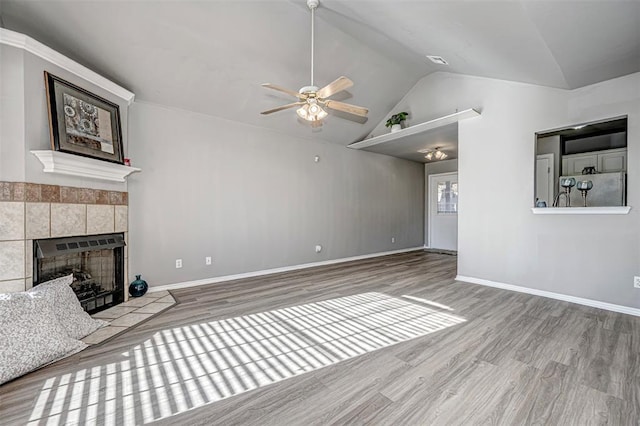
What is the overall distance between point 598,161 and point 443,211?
4013mm

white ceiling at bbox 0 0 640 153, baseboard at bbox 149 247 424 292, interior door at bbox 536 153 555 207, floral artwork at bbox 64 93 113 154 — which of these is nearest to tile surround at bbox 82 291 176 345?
baseboard at bbox 149 247 424 292

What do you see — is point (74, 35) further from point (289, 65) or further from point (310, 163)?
point (310, 163)

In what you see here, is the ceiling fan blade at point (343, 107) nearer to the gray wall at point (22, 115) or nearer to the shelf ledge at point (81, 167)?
the shelf ledge at point (81, 167)

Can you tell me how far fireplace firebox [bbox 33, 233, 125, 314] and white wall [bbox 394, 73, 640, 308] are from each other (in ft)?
15.6

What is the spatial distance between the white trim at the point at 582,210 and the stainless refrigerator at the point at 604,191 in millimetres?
348

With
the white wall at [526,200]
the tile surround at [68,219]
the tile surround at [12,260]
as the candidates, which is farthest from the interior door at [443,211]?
the tile surround at [12,260]

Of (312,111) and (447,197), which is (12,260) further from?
(447,197)

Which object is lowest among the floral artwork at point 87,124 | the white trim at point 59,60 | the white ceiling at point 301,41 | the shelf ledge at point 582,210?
the shelf ledge at point 582,210

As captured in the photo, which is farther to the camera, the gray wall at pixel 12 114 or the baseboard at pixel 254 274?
the baseboard at pixel 254 274

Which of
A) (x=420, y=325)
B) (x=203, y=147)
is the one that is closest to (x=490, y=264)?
(x=420, y=325)

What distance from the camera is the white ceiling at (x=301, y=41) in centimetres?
233

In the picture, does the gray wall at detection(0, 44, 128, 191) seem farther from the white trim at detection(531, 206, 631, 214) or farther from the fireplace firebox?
the white trim at detection(531, 206, 631, 214)

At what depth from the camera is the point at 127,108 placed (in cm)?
346

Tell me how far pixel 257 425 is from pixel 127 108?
3.75 m
